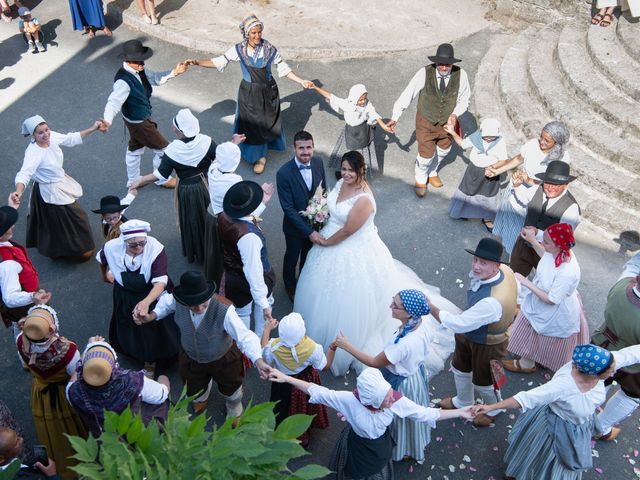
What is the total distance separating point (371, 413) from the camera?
4023 mm

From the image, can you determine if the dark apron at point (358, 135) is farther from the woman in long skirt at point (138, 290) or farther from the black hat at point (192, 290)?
the black hat at point (192, 290)

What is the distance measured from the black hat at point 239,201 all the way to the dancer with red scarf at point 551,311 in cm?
213

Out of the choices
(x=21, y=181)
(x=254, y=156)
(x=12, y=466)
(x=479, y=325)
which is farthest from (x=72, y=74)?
(x=12, y=466)

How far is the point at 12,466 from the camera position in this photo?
97.8 inches

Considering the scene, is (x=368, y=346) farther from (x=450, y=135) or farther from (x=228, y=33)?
(x=228, y=33)

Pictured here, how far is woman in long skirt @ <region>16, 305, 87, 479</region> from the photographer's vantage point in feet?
14.1

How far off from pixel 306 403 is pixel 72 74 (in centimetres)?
717

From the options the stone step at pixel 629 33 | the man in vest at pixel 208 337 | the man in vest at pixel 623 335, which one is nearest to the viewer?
the man in vest at pixel 208 337

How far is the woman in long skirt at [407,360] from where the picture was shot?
4410 mm

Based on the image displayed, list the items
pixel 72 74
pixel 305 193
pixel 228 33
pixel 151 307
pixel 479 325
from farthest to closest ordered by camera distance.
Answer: pixel 228 33 → pixel 72 74 → pixel 305 193 → pixel 151 307 → pixel 479 325

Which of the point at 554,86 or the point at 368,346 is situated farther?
the point at 554,86

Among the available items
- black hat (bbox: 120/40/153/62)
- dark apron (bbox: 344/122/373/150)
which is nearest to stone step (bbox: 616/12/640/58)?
dark apron (bbox: 344/122/373/150)

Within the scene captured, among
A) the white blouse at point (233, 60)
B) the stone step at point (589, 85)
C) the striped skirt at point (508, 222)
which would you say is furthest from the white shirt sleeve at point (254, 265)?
the stone step at point (589, 85)

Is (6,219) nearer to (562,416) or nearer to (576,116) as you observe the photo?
(562,416)
